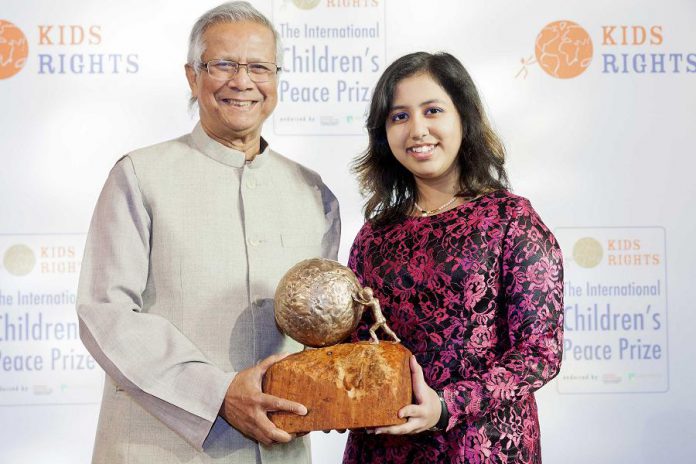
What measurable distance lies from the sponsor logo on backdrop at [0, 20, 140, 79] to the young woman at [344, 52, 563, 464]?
1.69 m

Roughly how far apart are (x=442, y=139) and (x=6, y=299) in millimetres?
2111

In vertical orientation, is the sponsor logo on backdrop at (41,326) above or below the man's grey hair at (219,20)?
below

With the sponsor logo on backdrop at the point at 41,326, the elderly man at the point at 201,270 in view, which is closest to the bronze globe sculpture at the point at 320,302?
the elderly man at the point at 201,270

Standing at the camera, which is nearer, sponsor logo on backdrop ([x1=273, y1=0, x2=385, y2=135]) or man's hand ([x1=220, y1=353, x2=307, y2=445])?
man's hand ([x1=220, y1=353, x2=307, y2=445])

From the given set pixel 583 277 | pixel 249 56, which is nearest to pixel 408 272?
pixel 249 56

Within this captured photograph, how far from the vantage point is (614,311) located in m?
3.48

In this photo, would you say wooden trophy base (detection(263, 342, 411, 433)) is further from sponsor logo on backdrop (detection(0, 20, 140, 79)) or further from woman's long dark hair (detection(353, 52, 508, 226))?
sponsor logo on backdrop (detection(0, 20, 140, 79))

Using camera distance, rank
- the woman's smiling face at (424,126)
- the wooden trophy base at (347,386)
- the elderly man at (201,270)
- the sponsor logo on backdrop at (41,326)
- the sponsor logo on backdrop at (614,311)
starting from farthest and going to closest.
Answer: the sponsor logo on backdrop at (614,311) < the sponsor logo on backdrop at (41,326) < the woman's smiling face at (424,126) < the elderly man at (201,270) < the wooden trophy base at (347,386)

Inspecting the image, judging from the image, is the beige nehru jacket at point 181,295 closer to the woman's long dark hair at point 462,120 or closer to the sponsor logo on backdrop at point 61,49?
the woman's long dark hair at point 462,120

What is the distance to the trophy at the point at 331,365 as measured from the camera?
1.74 metres

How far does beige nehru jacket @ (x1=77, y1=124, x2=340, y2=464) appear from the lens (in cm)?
191

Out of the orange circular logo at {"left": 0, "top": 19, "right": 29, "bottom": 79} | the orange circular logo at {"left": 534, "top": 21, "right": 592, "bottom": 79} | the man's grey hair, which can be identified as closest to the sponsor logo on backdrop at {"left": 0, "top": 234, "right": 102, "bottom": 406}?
the orange circular logo at {"left": 0, "top": 19, "right": 29, "bottom": 79}

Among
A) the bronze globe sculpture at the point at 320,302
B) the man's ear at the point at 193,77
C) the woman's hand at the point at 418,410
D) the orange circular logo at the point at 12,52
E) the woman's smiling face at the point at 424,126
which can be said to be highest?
the orange circular logo at the point at 12,52

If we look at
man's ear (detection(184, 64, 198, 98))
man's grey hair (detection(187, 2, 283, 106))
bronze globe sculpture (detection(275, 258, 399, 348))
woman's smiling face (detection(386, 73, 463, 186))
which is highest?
man's grey hair (detection(187, 2, 283, 106))
